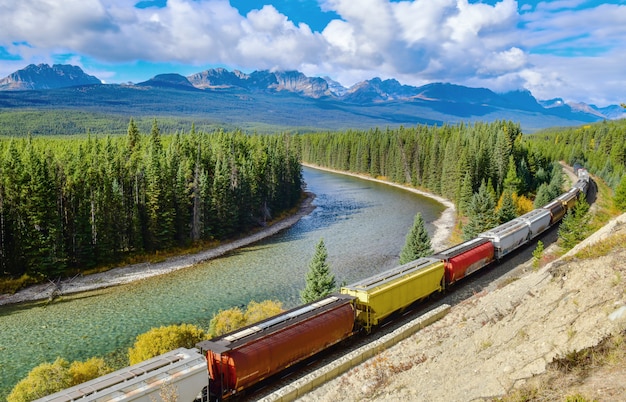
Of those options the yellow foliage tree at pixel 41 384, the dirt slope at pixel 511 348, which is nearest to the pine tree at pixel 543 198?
the dirt slope at pixel 511 348

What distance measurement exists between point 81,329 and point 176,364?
22025 millimetres

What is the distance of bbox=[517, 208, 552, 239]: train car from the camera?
45625 mm

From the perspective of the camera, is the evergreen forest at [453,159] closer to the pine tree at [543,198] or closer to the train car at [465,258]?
the pine tree at [543,198]

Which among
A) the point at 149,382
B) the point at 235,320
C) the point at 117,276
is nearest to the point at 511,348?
the point at 149,382

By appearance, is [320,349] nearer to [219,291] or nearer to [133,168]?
[219,291]

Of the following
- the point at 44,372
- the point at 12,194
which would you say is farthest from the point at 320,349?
the point at 12,194

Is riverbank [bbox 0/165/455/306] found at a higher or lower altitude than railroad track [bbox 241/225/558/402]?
lower

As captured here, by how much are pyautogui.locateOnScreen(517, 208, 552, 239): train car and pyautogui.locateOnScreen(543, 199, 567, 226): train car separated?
1555 millimetres

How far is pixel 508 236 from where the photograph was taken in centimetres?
3941

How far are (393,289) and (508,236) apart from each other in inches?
757

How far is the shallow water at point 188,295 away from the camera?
31.4m

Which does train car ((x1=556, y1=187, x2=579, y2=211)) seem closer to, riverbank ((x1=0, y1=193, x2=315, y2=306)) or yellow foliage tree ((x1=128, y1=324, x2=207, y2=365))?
riverbank ((x1=0, y1=193, x2=315, y2=306))

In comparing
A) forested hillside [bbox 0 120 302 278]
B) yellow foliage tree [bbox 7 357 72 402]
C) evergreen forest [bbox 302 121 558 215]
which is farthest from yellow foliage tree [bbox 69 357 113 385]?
evergreen forest [bbox 302 121 558 215]

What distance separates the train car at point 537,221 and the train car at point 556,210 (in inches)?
61.2
